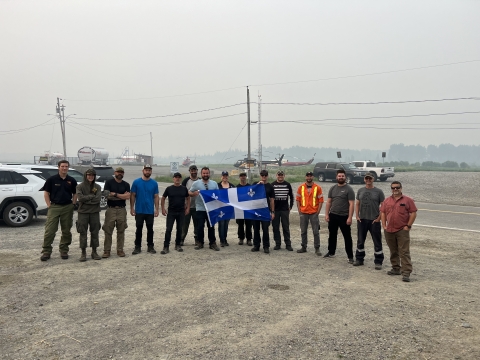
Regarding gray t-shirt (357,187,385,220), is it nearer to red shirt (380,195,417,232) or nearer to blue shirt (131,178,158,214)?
red shirt (380,195,417,232)

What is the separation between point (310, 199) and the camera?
862 cm

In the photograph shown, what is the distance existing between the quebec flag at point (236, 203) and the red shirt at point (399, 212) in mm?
2879

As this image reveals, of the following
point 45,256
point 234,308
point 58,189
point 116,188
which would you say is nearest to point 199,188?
point 116,188

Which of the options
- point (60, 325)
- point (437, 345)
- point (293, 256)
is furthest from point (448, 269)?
point (60, 325)

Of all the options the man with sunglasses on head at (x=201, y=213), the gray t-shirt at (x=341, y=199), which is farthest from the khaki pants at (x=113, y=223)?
the gray t-shirt at (x=341, y=199)

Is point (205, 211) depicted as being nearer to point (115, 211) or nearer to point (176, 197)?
point (176, 197)

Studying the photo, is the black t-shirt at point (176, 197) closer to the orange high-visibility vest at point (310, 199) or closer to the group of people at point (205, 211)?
the group of people at point (205, 211)

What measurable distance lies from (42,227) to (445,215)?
14645mm

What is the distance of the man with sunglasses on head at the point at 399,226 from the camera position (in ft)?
22.1

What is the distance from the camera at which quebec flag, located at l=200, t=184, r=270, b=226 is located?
9125 mm

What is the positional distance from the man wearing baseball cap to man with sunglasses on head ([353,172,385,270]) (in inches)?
187

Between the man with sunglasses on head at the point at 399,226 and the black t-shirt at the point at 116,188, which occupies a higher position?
the black t-shirt at the point at 116,188

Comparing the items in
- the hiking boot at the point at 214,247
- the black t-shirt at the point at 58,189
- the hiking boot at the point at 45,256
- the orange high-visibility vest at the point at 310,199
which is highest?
the black t-shirt at the point at 58,189

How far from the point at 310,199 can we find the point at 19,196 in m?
8.37
